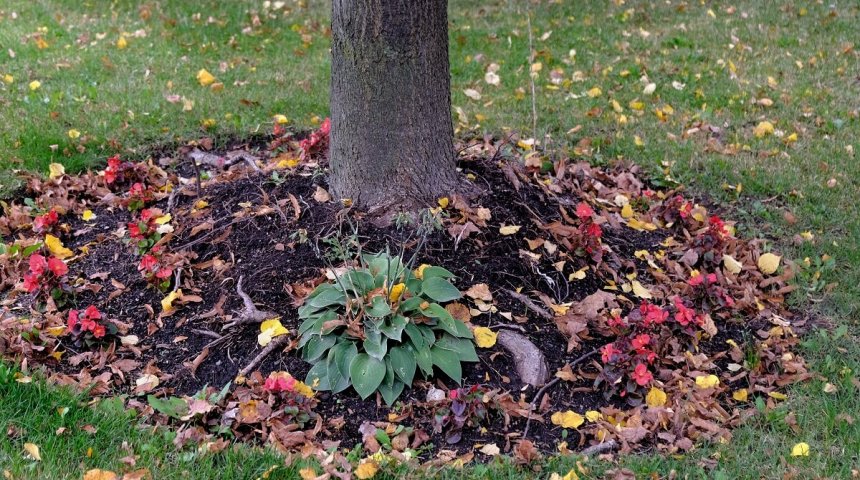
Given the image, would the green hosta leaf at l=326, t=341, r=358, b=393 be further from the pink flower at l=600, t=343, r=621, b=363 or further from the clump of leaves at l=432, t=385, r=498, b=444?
the pink flower at l=600, t=343, r=621, b=363

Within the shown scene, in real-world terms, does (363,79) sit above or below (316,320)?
above

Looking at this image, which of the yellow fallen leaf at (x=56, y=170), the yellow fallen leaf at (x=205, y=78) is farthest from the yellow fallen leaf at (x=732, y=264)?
the yellow fallen leaf at (x=205, y=78)

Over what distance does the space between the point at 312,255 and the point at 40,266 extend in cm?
121

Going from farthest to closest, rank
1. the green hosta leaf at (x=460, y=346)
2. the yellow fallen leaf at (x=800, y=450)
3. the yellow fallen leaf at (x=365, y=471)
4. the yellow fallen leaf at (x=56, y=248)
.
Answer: the yellow fallen leaf at (x=56, y=248) < the green hosta leaf at (x=460, y=346) < the yellow fallen leaf at (x=800, y=450) < the yellow fallen leaf at (x=365, y=471)

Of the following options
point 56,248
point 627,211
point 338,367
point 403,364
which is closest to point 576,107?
point 627,211

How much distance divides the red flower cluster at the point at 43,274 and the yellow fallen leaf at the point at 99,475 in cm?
131

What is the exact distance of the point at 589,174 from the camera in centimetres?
518

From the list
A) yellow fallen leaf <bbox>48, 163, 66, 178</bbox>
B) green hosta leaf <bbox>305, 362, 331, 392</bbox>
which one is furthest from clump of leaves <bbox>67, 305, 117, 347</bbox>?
yellow fallen leaf <bbox>48, 163, 66, 178</bbox>

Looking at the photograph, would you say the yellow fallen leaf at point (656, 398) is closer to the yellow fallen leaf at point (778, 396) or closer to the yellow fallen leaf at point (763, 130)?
the yellow fallen leaf at point (778, 396)

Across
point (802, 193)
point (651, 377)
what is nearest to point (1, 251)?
point (651, 377)

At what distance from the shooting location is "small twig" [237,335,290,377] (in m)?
3.38

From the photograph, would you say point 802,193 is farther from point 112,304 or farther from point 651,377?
point 112,304

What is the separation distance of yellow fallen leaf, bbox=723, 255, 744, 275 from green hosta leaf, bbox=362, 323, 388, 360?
6.70 ft

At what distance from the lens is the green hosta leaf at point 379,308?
3258 mm
